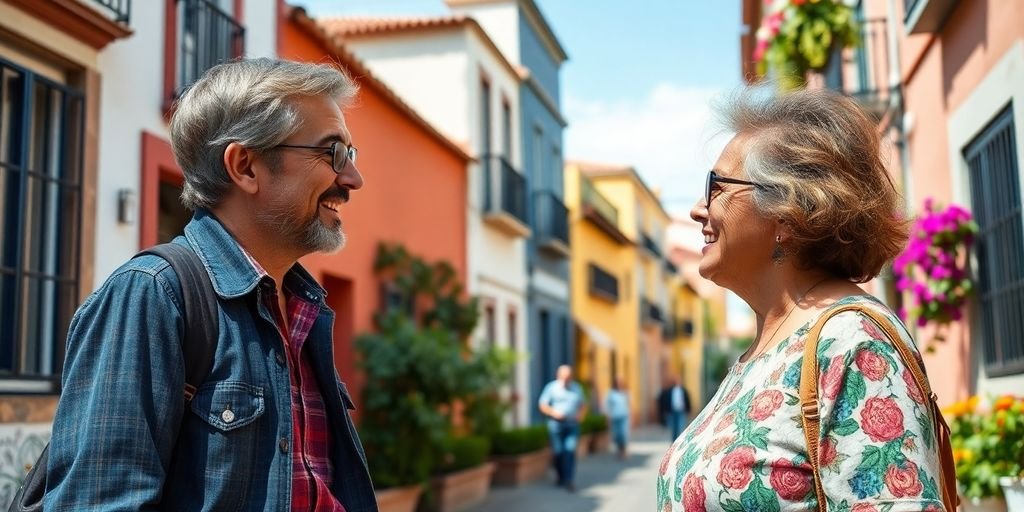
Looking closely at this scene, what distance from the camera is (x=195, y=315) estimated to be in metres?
2.15

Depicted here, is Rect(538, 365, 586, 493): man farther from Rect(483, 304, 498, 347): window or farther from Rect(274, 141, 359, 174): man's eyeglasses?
Rect(274, 141, 359, 174): man's eyeglasses

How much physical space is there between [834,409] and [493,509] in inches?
428

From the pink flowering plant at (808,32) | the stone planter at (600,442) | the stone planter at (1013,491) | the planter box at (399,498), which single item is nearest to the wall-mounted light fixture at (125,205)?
the planter box at (399,498)

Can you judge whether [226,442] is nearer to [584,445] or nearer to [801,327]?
[801,327]

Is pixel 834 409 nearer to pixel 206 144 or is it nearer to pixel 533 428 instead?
pixel 206 144

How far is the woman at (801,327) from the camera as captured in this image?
2.03 metres

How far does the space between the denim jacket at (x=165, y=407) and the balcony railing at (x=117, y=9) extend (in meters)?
5.35

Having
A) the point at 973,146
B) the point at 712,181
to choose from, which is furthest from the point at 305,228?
the point at 973,146

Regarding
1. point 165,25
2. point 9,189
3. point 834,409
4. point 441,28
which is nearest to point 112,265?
point 9,189

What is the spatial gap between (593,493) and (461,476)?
268 cm

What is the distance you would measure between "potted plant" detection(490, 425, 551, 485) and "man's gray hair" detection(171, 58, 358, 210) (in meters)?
13.2

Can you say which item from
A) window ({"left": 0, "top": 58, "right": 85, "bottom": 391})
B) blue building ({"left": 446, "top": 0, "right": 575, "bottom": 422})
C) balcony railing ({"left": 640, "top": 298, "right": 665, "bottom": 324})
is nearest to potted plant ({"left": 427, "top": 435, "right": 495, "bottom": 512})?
blue building ({"left": 446, "top": 0, "right": 575, "bottom": 422})

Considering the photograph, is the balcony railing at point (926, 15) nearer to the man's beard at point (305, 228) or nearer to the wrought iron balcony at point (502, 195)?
the man's beard at point (305, 228)

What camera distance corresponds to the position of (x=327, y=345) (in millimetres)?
2615
